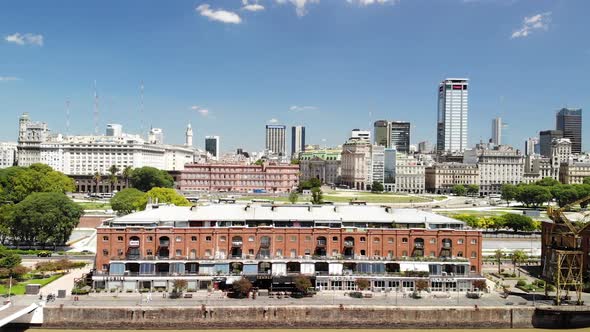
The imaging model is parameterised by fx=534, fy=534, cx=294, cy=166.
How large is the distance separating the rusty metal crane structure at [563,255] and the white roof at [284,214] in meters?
9.72

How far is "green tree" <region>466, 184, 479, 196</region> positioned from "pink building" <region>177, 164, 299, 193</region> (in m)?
67.8

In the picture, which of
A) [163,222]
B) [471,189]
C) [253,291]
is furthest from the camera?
[471,189]

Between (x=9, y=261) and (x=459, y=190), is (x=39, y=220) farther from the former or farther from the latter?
(x=459, y=190)

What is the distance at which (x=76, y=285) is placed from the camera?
51.0 m

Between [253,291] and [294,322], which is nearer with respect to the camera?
[294,322]

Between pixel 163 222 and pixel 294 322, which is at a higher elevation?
pixel 163 222

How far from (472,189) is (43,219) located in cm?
15525

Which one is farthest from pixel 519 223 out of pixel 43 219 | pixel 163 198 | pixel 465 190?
pixel 465 190

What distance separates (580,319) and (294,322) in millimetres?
25018

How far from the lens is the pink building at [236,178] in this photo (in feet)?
550

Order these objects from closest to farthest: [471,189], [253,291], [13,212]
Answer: [253,291] < [13,212] < [471,189]

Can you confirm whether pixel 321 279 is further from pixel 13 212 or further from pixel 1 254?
pixel 13 212

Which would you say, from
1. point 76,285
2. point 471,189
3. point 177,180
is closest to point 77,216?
point 76,285

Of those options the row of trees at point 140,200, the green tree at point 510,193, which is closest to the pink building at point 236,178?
the green tree at point 510,193
